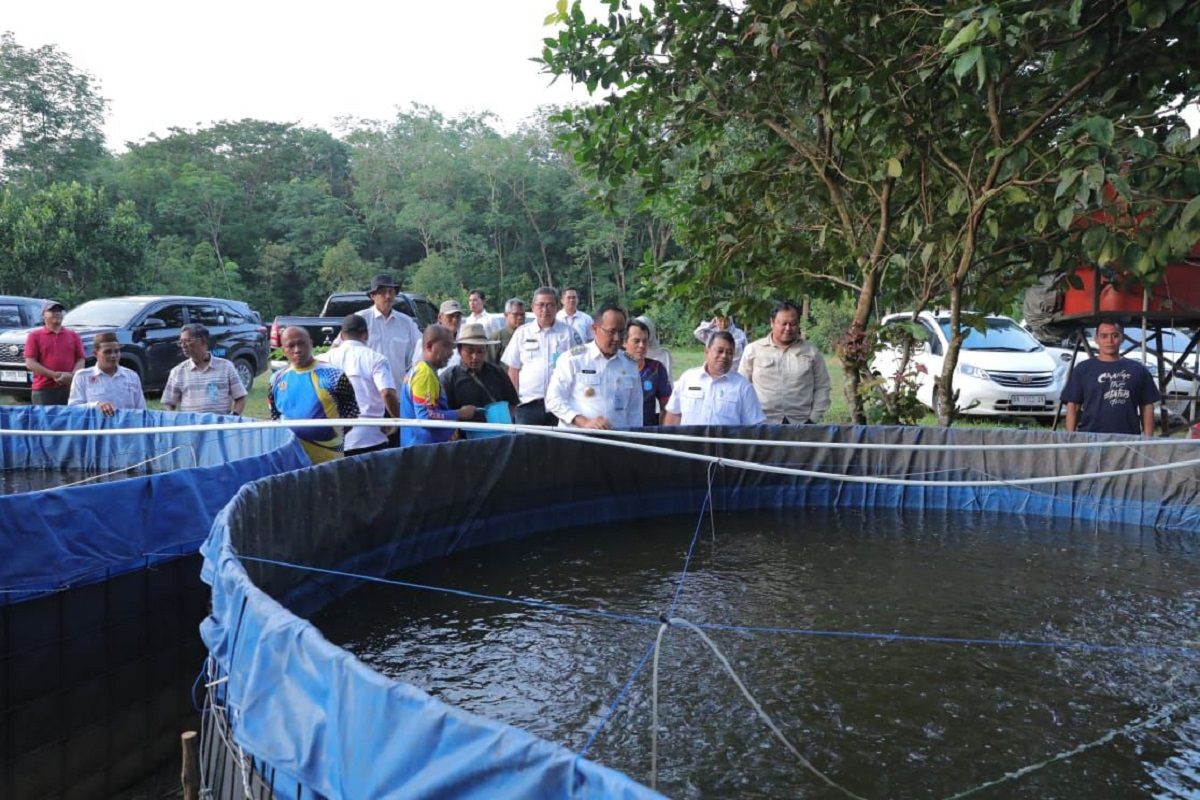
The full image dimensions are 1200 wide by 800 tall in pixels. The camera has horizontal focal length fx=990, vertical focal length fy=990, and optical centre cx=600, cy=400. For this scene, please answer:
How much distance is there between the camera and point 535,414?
28.3 feet

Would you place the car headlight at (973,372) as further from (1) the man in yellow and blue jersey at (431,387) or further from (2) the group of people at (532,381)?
(1) the man in yellow and blue jersey at (431,387)

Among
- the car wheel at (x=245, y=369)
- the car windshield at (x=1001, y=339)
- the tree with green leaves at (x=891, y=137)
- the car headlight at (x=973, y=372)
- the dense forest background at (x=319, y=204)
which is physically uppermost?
the dense forest background at (x=319, y=204)

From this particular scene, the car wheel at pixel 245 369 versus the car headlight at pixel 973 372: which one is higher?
the car headlight at pixel 973 372

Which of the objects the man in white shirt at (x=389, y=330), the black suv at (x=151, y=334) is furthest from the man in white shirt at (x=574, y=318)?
the black suv at (x=151, y=334)

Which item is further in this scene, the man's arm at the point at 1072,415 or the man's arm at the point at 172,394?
the man's arm at the point at 1072,415

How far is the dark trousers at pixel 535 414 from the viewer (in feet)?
28.1

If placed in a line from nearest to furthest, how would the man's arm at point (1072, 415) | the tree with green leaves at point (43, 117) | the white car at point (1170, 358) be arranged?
the man's arm at point (1072, 415) → the white car at point (1170, 358) → the tree with green leaves at point (43, 117)

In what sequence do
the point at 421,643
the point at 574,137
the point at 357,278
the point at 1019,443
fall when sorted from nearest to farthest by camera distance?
the point at 421,643 → the point at 1019,443 → the point at 574,137 → the point at 357,278

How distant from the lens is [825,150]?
9789 mm

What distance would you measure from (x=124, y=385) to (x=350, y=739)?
7.42 m

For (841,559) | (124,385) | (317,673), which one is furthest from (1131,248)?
(124,385)

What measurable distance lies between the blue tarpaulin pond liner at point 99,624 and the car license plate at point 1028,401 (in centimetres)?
1151

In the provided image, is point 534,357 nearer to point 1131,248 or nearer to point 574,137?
point 574,137

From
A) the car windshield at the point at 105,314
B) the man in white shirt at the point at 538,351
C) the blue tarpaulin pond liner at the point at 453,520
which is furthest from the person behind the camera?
the car windshield at the point at 105,314
